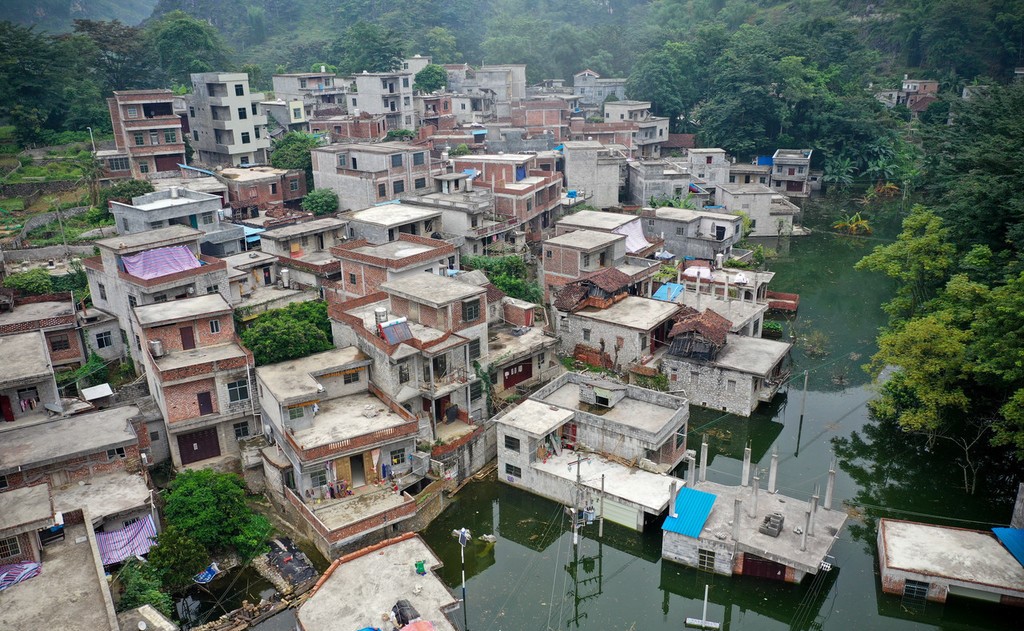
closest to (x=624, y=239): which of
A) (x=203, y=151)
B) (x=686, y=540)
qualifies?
(x=686, y=540)

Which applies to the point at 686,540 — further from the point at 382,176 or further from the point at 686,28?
the point at 686,28

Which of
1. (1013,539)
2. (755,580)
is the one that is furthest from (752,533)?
(1013,539)

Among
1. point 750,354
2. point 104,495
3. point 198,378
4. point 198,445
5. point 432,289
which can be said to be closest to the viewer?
point 104,495

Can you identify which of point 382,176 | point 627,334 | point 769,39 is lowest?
point 627,334

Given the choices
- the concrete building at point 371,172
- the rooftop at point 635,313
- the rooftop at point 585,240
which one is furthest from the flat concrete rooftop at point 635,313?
the concrete building at point 371,172

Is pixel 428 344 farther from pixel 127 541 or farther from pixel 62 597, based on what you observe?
pixel 62 597
